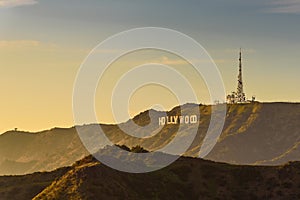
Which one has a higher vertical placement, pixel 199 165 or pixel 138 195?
pixel 199 165

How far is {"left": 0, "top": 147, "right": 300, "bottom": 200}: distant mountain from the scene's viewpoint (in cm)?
16900

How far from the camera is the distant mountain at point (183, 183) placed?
554 feet

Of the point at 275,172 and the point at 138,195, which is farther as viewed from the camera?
the point at 275,172

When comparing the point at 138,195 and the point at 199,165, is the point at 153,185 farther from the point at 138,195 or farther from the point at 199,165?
the point at 199,165

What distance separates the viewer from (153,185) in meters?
178

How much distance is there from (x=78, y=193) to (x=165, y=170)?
38.1 meters

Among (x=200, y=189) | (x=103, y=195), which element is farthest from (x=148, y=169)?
(x=103, y=195)

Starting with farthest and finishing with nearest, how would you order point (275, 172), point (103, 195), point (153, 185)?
1. point (275, 172)
2. point (153, 185)
3. point (103, 195)

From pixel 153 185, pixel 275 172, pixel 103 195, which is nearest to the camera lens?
pixel 103 195

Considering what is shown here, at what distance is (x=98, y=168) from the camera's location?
585 ft

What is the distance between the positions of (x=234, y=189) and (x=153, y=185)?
25.6m

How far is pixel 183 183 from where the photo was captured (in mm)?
184500

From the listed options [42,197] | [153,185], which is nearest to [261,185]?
[153,185]

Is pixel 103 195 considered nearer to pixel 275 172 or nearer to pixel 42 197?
pixel 42 197
